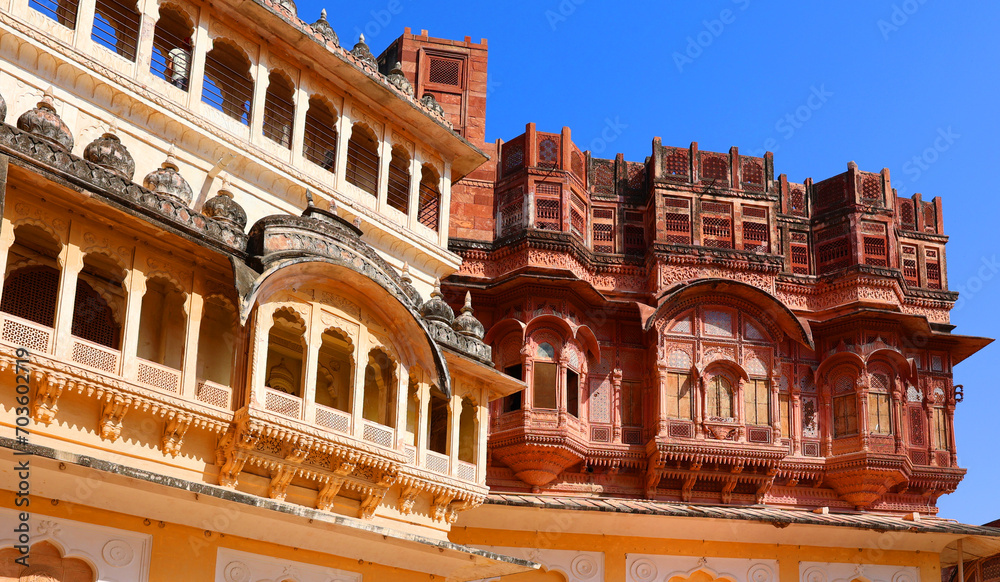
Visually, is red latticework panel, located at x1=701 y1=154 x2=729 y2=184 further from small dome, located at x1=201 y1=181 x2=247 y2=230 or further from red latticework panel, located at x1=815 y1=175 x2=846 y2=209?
small dome, located at x1=201 y1=181 x2=247 y2=230

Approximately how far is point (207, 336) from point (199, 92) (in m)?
4.05

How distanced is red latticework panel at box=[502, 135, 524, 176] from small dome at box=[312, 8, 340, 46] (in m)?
9.26

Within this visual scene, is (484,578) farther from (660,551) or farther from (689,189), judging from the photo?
(689,189)

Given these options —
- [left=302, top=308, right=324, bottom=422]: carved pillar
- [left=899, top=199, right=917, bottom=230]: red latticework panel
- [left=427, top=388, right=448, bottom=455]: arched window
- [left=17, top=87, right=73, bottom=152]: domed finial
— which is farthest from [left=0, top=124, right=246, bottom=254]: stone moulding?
[left=899, top=199, right=917, bottom=230]: red latticework panel

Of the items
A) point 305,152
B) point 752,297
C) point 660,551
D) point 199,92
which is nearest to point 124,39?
point 199,92

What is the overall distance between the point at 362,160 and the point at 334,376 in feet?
14.6

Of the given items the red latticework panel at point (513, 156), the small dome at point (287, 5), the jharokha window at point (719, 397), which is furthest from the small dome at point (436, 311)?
the jharokha window at point (719, 397)

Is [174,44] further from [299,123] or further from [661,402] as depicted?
[661,402]

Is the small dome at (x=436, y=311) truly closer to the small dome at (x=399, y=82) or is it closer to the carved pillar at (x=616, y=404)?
the small dome at (x=399, y=82)

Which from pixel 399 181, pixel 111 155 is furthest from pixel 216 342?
pixel 399 181

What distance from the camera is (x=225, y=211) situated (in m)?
17.7

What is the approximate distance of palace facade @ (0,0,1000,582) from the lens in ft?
50.9

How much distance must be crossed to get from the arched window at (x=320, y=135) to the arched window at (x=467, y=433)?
5.14 metres

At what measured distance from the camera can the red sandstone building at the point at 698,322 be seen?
1073 inches
